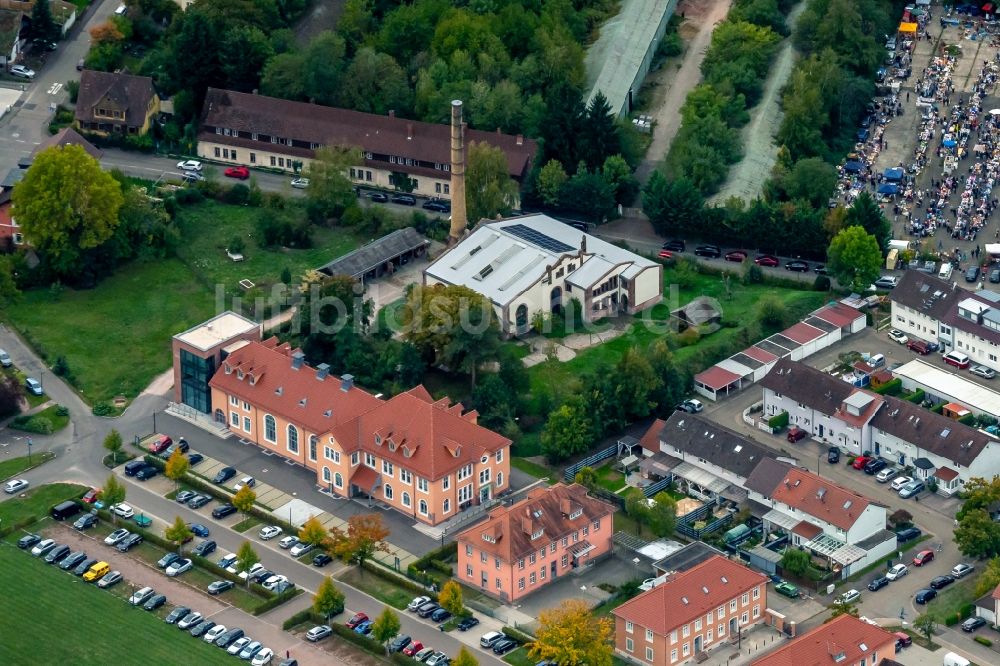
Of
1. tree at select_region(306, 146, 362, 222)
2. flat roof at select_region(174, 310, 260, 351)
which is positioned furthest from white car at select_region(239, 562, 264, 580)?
tree at select_region(306, 146, 362, 222)

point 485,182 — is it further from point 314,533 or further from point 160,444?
point 314,533

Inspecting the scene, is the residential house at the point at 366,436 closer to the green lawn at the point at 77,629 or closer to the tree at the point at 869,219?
the green lawn at the point at 77,629

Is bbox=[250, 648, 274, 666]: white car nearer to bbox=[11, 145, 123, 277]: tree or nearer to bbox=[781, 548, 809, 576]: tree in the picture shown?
bbox=[781, 548, 809, 576]: tree

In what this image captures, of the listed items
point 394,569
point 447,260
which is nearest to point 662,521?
point 394,569

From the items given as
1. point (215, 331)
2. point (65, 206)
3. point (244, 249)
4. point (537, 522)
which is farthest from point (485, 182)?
point (537, 522)

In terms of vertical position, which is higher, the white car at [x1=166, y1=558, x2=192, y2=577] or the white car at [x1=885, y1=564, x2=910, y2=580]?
the white car at [x1=885, y1=564, x2=910, y2=580]

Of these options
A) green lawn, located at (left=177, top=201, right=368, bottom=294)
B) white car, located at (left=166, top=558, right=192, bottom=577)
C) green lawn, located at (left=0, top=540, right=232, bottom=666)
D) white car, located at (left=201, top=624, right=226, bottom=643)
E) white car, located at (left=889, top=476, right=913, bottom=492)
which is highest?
green lawn, located at (left=177, top=201, right=368, bottom=294)

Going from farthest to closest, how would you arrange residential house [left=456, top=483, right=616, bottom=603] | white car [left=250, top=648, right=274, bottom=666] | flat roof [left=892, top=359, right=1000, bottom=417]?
1. flat roof [left=892, top=359, right=1000, bottom=417]
2. residential house [left=456, top=483, right=616, bottom=603]
3. white car [left=250, top=648, right=274, bottom=666]

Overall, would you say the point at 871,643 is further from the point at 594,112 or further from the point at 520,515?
the point at 594,112
